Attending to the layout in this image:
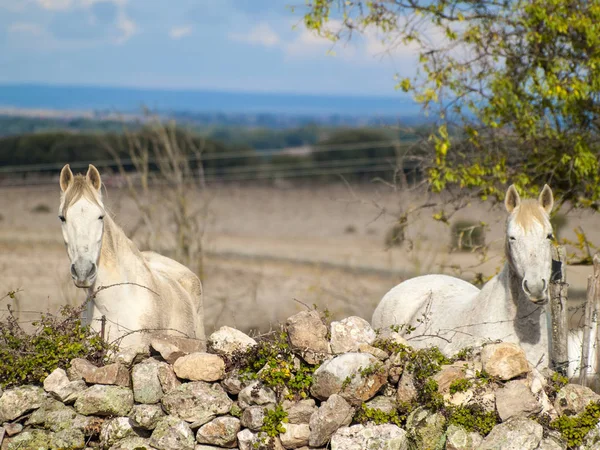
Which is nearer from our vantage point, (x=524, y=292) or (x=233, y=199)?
(x=524, y=292)

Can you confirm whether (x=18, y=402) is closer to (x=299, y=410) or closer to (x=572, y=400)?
(x=299, y=410)

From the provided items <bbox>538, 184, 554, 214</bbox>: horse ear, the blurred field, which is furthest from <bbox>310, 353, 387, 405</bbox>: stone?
the blurred field

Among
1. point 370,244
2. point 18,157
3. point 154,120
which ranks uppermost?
point 154,120

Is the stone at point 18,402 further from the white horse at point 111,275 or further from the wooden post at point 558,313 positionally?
the wooden post at point 558,313

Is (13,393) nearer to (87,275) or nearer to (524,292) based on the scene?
(87,275)

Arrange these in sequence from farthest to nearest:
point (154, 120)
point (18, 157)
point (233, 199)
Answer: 1. point (233, 199)
2. point (18, 157)
3. point (154, 120)

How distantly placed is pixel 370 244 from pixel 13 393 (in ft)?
68.0

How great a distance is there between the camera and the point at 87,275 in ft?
15.4

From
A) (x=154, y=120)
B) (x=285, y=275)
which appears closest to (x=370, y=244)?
(x=285, y=275)

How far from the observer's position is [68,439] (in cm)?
410

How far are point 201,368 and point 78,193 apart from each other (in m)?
1.47

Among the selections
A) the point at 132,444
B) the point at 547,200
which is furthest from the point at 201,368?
the point at 547,200

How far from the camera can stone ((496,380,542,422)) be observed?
12.6 ft

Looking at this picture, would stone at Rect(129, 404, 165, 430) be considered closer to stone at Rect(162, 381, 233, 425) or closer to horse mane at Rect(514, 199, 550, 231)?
stone at Rect(162, 381, 233, 425)
